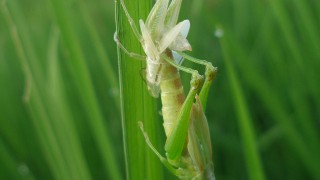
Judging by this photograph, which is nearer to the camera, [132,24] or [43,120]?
[132,24]

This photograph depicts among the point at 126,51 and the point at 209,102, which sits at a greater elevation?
the point at 126,51

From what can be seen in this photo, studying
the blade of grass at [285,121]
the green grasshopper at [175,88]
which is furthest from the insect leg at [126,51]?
the blade of grass at [285,121]

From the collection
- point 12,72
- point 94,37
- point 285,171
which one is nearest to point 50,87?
point 94,37

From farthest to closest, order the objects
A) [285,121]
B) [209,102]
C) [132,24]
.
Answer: [209,102]
[285,121]
[132,24]

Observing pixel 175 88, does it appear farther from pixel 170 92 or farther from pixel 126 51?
pixel 126 51

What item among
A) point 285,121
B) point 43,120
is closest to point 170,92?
point 43,120

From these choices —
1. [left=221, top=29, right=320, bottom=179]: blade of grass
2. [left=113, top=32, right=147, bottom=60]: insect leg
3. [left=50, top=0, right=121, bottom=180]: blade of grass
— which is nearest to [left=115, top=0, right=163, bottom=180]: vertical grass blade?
[left=113, top=32, right=147, bottom=60]: insect leg

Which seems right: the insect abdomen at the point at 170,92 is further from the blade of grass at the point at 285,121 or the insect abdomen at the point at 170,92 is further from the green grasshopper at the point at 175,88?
the blade of grass at the point at 285,121
